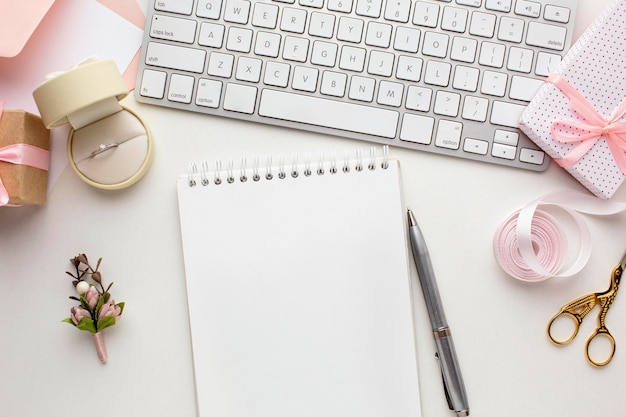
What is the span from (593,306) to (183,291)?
1.72 feet

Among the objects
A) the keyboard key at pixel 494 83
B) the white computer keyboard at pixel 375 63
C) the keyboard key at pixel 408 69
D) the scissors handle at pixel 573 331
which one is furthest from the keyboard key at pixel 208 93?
the scissors handle at pixel 573 331

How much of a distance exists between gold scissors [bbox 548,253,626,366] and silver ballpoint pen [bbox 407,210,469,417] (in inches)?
5.3

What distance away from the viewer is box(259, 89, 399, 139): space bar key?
0.78 metres

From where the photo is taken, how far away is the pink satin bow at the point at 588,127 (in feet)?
2.48

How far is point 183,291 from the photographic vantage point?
786 millimetres

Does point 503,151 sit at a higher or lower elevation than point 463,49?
lower

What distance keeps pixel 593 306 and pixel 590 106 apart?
0.83ft

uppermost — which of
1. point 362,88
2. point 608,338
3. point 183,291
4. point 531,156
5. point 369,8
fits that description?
point 369,8

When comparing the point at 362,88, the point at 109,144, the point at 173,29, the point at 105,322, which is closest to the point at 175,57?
the point at 173,29

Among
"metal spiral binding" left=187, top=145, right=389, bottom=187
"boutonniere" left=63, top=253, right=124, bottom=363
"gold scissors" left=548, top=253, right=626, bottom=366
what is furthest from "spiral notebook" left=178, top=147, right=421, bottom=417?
Result: "gold scissors" left=548, top=253, right=626, bottom=366

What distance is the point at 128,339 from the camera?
789mm

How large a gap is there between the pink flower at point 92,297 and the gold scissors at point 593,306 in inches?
22.7

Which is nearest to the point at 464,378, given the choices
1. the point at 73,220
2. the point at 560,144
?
the point at 560,144

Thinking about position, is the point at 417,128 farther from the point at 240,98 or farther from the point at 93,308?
the point at 93,308
